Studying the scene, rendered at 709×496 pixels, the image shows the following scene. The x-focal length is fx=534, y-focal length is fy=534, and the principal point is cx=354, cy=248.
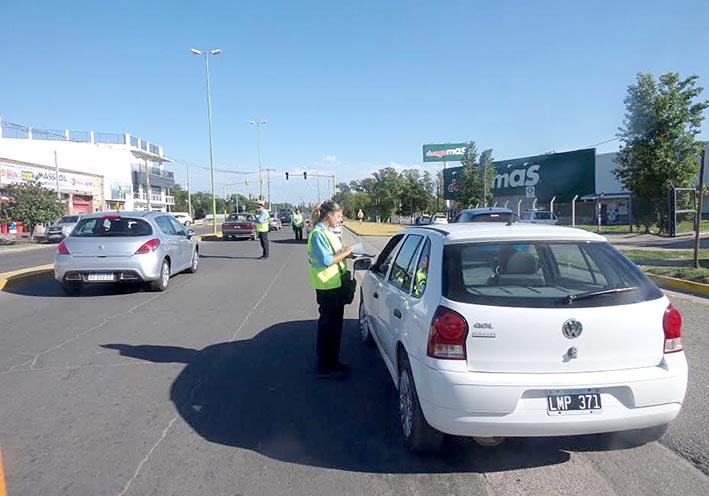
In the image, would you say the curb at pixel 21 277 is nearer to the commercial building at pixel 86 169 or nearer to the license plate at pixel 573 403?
the license plate at pixel 573 403

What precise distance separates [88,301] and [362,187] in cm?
11374

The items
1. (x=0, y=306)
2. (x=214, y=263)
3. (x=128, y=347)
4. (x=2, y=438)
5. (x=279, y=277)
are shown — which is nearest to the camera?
(x=2, y=438)

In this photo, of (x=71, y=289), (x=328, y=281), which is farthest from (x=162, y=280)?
(x=328, y=281)

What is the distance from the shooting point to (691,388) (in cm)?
476

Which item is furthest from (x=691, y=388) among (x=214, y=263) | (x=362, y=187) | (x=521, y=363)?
(x=362, y=187)

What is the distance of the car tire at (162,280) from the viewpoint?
33.9ft

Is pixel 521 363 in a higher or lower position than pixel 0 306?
higher

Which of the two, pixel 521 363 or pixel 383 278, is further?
pixel 383 278

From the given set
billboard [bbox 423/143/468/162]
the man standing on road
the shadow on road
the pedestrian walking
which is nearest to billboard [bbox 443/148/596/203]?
billboard [bbox 423/143/468/162]

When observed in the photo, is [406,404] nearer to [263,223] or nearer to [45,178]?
[263,223]

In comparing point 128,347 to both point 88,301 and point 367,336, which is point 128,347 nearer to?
point 367,336

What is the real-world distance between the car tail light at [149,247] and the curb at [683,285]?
32.4 ft

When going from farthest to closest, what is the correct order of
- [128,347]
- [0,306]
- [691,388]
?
[0,306], [128,347], [691,388]

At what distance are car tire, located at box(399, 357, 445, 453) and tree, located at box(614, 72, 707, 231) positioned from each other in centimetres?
2473
